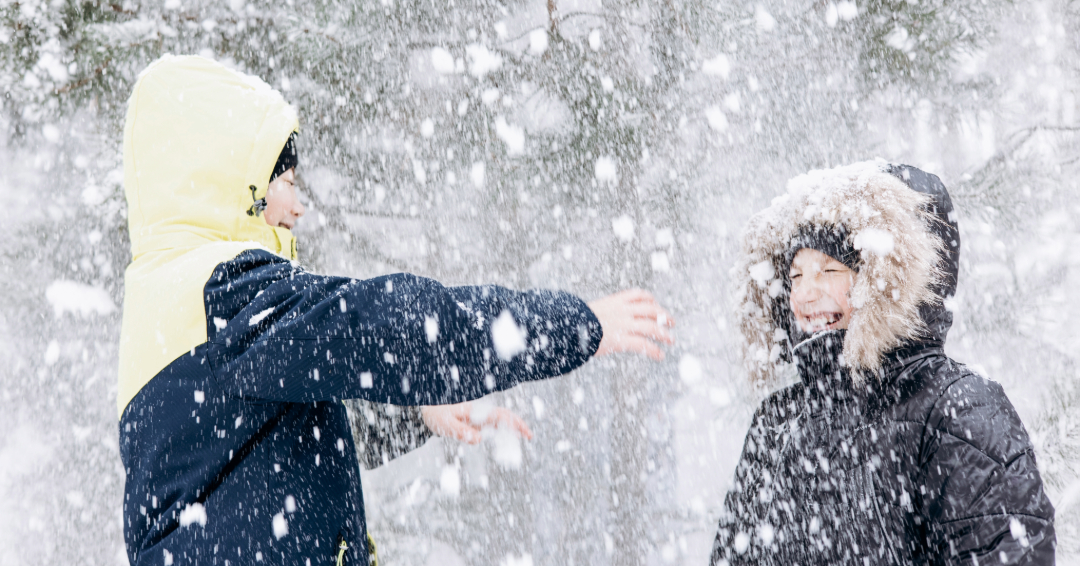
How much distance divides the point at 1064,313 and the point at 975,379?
540 centimetres

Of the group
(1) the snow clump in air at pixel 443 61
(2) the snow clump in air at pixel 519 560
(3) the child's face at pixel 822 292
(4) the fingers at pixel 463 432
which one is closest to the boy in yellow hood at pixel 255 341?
(4) the fingers at pixel 463 432

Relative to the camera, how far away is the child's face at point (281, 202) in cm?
188

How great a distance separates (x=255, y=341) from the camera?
4.58 feet

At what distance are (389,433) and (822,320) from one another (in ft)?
5.24

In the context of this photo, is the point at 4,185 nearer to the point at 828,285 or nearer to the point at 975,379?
the point at 828,285

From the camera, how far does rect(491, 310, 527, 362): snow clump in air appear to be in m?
1.34

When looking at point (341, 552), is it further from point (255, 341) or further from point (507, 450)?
point (507, 450)

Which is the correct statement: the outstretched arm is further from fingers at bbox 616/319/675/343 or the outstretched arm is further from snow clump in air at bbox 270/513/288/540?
snow clump in air at bbox 270/513/288/540

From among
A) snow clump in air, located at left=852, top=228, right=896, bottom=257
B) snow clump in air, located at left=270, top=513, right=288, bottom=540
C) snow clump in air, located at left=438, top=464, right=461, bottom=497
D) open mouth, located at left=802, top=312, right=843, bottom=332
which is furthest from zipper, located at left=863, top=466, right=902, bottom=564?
snow clump in air, located at left=438, top=464, right=461, bottom=497

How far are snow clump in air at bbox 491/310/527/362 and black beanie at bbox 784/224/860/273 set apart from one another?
4.14ft

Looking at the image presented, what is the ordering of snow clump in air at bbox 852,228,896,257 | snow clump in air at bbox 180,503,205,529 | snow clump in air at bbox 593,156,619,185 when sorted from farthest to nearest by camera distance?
snow clump in air at bbox 593,156,619,185, snow clump in air at bbox 852,228,896,257, snow clump in air at bbox 180,503,205,529

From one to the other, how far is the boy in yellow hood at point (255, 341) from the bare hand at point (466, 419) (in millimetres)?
424

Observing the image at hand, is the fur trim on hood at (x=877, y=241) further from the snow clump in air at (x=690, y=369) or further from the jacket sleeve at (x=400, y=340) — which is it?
the snow clump in air at (x=690, y=369)

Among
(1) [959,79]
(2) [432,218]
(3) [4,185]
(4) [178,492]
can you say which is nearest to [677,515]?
(2) [432,218]
